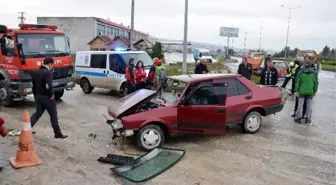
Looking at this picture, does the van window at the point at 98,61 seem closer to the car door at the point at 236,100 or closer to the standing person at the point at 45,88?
the standing person at the point at 45,88

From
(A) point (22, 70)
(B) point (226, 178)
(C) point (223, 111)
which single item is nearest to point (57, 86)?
(A) point (22, 70)

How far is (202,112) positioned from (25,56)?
615 cm

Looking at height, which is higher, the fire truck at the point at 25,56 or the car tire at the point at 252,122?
the fire truck at the point at 25,56

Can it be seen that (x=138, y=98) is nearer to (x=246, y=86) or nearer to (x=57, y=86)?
(x=246, y=86)

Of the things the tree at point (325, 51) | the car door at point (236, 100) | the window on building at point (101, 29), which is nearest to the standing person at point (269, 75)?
the car door at point (236, 100)

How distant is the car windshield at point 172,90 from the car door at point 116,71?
5077 millimetres

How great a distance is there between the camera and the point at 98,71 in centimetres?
1293

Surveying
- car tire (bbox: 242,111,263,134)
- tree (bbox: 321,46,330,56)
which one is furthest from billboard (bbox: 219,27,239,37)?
tree (bbox: 321,46,330,56)

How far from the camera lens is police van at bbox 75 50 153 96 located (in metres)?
12.3

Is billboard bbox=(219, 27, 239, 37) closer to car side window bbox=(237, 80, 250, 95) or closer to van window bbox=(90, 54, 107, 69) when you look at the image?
van window bbox=(90, 54, 107, 69)

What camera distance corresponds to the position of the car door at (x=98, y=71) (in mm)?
12727

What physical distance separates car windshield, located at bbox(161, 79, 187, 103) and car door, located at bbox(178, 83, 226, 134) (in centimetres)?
26

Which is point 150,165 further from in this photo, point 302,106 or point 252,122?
point 302,106

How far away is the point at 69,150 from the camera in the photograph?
6406 mm
